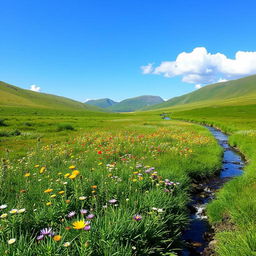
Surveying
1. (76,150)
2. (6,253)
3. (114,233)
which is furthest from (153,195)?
(76,150)

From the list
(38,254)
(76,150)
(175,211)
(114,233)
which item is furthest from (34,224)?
(76,150)

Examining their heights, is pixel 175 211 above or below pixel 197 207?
→ above

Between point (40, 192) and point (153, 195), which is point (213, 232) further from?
point (40, 192)

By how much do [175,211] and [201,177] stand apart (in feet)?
17.9

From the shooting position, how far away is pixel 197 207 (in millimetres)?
7469

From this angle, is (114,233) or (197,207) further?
(197,207)

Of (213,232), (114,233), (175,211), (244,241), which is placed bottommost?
(213,232)

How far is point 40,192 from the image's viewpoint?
17.0 ft

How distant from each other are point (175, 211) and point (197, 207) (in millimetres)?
2100

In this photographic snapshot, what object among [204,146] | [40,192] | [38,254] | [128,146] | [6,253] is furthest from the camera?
[204,146]

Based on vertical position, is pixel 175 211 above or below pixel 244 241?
below

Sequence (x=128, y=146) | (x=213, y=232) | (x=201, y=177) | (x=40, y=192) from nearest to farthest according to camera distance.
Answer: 1. (x=40, y=192)
2. (x=213, y=232)
3. (x=201, y=177)
4. (x=128, y=146)

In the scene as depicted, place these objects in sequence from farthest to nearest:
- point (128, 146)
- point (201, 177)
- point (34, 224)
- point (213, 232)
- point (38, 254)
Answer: point (128, 146) → point (201, 177) → point (213, 232) → point (34, 224) → point (38, 254)

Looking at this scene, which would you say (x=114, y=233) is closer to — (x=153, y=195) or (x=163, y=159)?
(x=153, y=195)
